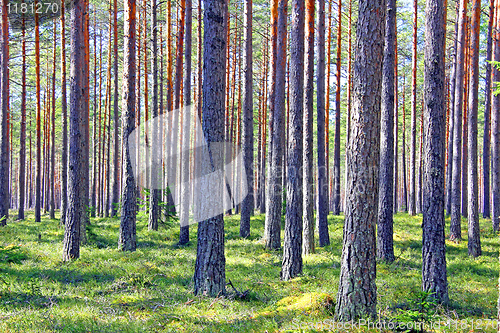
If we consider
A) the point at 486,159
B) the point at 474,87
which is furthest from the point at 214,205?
the point at 486,159

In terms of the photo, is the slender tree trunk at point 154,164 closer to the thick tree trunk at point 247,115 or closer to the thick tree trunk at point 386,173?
the thick tree trunk at point 247,115

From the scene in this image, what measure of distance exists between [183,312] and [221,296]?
1047mm

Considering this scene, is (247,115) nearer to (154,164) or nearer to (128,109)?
(154,164)

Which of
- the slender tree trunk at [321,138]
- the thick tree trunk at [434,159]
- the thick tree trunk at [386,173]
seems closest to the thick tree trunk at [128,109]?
the slender tree trunk at [321,138]

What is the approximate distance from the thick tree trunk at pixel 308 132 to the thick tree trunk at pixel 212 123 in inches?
155

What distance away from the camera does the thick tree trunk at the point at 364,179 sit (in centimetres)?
515

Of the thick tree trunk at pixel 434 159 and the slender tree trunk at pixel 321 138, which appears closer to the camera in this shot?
the thick tree trunk at pixel 434 159

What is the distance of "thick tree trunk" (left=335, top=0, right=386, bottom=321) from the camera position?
515cm

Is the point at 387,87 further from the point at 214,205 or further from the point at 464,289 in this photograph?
the point at 214,205

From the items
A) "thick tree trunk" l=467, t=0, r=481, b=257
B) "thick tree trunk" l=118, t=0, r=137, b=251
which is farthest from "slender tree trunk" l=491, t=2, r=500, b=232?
"thick tree trunk" l=118, t=0, r=137, b=251

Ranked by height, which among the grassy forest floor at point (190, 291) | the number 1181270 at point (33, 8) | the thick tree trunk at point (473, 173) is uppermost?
the number 1181270 at point (33, 8)

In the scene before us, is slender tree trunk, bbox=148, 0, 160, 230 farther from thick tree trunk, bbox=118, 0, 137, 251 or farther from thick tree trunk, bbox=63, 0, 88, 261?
thick tree trunk, bbox=63, 0, 88, 261

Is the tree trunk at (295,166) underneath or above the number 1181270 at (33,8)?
underneath

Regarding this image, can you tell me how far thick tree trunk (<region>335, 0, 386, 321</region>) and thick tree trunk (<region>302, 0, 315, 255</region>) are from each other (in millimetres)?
4883
